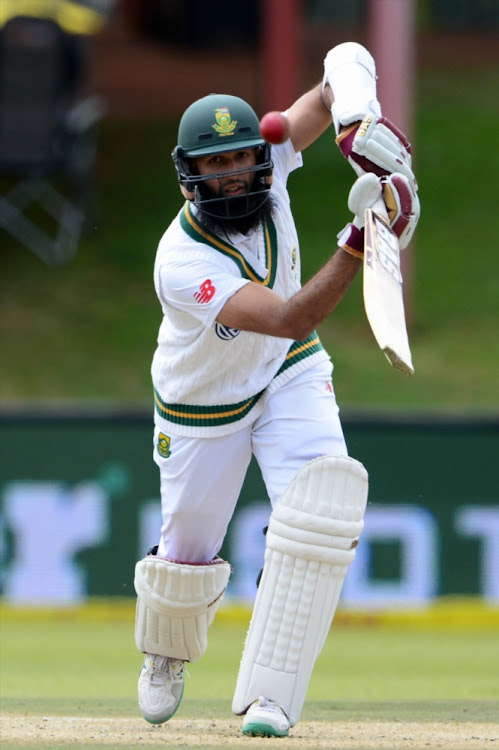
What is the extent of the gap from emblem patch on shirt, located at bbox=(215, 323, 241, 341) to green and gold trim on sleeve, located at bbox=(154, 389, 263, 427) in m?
0.19

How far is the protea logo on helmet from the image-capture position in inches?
141

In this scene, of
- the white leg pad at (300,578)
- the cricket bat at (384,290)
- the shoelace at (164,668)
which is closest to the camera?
the cricket bat at (384,290)

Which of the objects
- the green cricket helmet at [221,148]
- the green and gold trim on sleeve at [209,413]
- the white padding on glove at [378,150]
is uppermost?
the white padding on glove at [378,150]

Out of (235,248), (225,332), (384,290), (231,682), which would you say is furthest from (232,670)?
(384,290)

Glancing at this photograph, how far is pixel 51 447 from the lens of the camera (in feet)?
24.4

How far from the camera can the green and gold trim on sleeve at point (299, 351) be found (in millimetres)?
3721

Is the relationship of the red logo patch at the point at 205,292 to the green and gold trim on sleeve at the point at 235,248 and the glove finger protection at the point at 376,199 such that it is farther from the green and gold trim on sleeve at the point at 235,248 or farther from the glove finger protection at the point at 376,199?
the glove finger protection at the point at 376,199

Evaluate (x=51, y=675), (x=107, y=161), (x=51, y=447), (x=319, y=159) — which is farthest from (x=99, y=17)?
(x=51, y=675)

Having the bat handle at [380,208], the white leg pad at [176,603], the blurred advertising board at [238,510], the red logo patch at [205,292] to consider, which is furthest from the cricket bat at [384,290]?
the blurred advertising board at [238,510]

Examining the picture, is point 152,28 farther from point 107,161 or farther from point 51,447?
point 51,447

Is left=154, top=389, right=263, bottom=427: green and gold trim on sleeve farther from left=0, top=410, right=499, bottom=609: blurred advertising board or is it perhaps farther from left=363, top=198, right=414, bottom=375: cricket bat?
left=0, top=410, right=499, bottom=609: blurred advertising board

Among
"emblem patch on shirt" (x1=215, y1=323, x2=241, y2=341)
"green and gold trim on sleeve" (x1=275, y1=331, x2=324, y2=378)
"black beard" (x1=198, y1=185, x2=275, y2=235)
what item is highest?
"black beard" (x1=198, y1=185, x2=275, y2=235)

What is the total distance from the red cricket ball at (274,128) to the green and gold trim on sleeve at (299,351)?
0.61m

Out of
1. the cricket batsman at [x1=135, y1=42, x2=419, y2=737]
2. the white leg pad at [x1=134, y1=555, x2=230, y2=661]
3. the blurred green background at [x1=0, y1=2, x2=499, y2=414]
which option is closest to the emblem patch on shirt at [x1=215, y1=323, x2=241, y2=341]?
the cricket batsman at [x1=135, y1=42, x2=419, y2=737]
